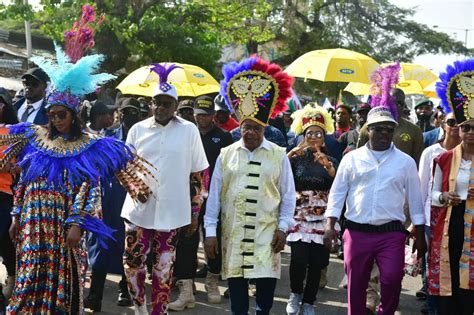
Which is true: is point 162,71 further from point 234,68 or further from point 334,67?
point 334,67

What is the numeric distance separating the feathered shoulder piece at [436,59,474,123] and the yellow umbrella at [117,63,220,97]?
4.72m

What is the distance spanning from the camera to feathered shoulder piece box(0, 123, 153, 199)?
532 cm

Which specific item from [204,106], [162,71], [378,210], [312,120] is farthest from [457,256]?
[204,106]

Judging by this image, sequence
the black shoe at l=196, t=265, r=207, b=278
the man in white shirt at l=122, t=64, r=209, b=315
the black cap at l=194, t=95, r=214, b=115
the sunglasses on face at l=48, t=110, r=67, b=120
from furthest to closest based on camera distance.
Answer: the black shoe at l=196, t=265, r=207, b=278, the black cap at l=194, t=95, r=214, b=115, the man in white shirt at l=122, t=64, r=209, b=315, the sunglasses on face at l=48, t=110, r=67, b=120

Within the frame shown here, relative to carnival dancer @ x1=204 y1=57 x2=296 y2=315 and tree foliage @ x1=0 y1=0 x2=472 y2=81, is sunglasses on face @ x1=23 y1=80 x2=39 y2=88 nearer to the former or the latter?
carnival dancer @ x1=204 y1=57 x2=296 y2=315

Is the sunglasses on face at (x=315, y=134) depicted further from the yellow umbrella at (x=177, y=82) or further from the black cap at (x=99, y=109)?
the yellow umbrella at (x=177, y=82)

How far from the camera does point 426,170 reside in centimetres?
653

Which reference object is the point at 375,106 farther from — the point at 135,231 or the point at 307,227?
the point at 135,231

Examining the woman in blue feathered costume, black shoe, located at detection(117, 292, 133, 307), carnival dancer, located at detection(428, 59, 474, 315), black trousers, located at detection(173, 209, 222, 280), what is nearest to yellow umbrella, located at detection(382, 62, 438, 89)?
black trousers, located at detection(173, 209, 222, 280)

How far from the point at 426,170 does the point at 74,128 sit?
3106 mm

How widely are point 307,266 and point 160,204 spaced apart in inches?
67.2

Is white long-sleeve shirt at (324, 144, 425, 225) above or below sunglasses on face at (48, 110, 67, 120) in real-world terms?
below

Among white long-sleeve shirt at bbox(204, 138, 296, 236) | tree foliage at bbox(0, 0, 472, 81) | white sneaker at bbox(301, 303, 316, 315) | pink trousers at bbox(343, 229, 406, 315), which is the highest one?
tree foliage at bbox(0, 0, 472, 81)

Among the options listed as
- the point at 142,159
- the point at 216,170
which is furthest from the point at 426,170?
the point at 142,159
